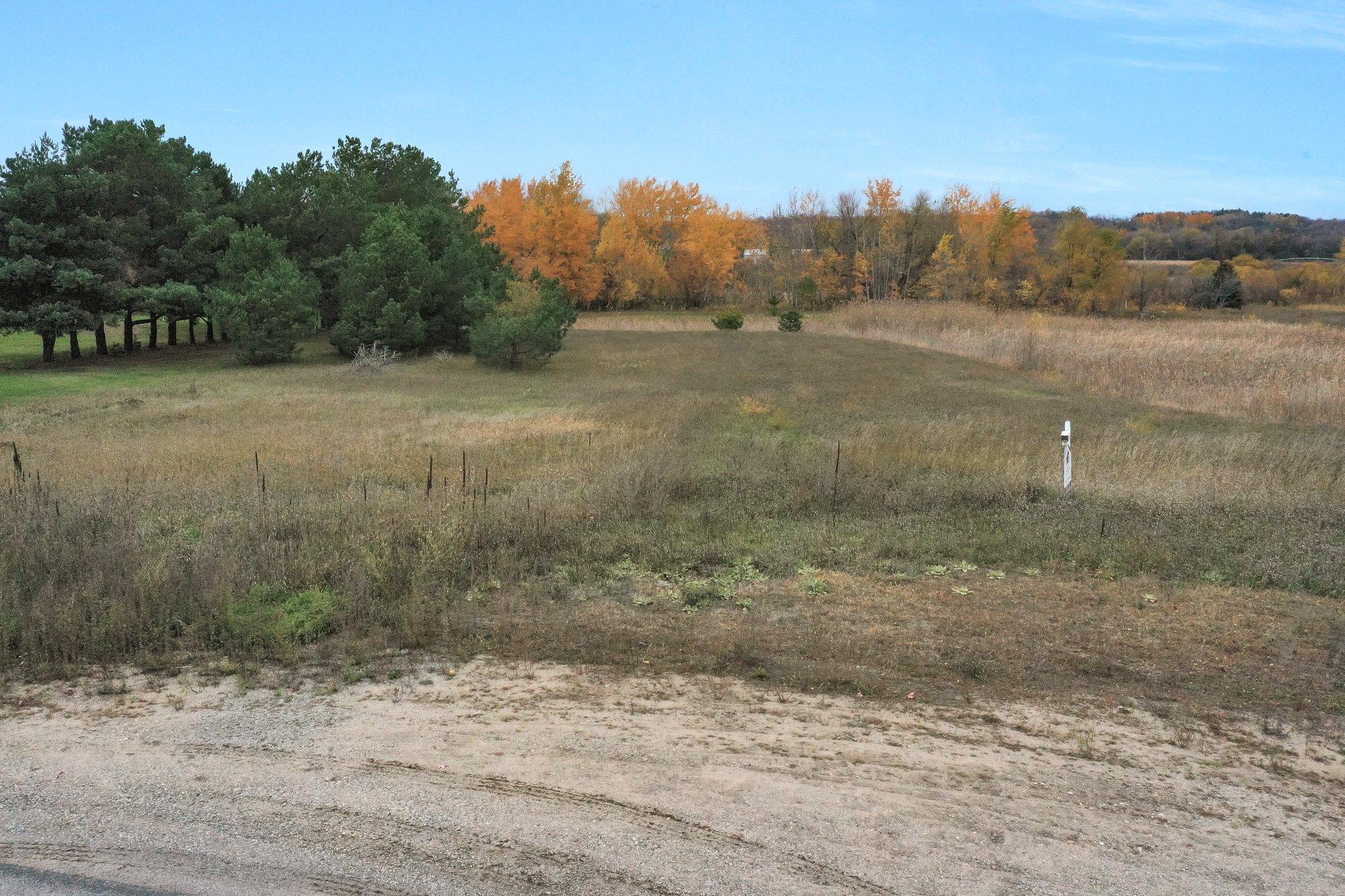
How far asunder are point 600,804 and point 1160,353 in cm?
3229

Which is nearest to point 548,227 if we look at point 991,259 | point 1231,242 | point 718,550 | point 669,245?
point 669,245

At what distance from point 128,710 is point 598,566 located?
444 centimetres

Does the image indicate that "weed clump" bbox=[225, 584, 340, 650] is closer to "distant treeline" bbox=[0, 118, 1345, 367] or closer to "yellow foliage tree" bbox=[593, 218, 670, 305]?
"distant treeline" bbox=[0, 118, 1345, 367]

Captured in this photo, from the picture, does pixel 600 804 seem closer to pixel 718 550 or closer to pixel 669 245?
pixel 718 550

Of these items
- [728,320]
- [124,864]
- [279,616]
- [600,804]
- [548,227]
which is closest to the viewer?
[124,864]

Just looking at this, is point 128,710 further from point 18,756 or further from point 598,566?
point 598,566

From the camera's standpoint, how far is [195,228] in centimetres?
3744

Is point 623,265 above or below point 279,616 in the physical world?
above

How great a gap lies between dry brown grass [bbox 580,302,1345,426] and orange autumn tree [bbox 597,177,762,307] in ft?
79.4

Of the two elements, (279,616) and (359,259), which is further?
(359,259)

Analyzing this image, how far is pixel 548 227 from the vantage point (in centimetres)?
6419

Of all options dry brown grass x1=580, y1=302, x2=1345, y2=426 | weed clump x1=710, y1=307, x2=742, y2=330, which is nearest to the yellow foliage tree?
weed clump x1=710, y1=307, x2=742, y2=330

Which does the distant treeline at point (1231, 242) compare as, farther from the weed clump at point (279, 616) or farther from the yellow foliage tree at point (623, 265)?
the weed clump at point (279, 616)

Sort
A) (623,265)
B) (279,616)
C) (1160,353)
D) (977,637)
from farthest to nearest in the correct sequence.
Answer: (623,265)
(1160,353)
(279,616)
(977,637)
